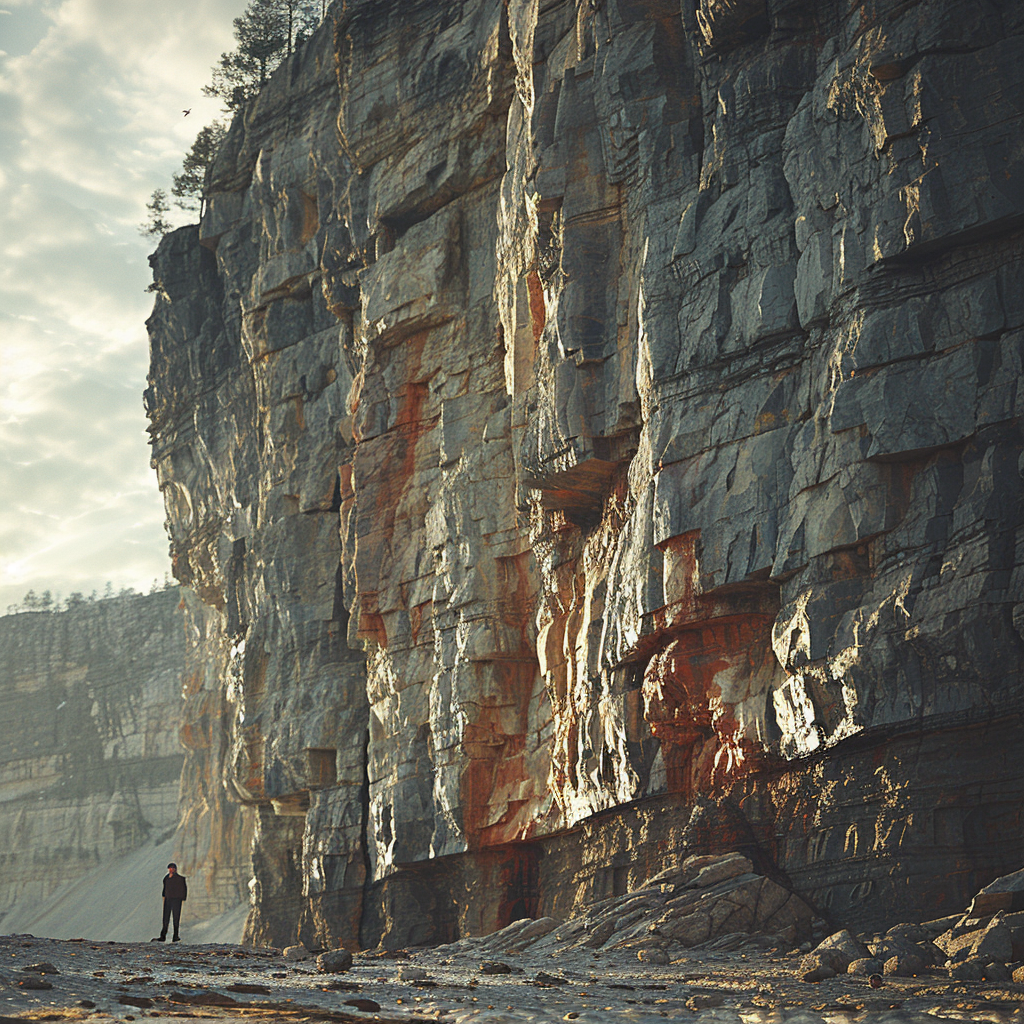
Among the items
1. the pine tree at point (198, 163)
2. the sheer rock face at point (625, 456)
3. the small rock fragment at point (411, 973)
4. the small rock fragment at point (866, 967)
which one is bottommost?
the small rock fragment at point (411, 973)

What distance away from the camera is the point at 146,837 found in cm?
8400

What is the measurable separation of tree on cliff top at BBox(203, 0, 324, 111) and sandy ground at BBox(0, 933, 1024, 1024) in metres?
48.6

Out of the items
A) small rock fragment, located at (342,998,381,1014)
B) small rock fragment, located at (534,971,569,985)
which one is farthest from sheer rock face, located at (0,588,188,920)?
small rock fragment, located at (342,998,381,1014)

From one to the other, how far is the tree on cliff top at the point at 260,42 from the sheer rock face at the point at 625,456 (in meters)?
10.1

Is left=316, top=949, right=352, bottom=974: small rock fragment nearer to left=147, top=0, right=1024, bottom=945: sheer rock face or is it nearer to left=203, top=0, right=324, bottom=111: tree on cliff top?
left=147, top=0, right=1024, bottom=945: sheer rock face

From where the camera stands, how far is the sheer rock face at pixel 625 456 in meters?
22.5

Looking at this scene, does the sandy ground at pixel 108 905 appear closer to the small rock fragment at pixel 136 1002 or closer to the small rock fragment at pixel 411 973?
the small rock fragment at pixel 411 973

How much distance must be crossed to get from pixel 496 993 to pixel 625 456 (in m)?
16.9

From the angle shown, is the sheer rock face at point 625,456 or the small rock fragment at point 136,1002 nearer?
the small rock fragment at point 136,1002

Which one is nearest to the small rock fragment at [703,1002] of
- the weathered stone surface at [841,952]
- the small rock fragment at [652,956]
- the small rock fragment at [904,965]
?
the small rock fragment at [904,965]

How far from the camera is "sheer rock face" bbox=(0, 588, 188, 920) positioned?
Answer: 3351 inches

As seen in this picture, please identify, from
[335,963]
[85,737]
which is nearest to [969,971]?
[335,963]

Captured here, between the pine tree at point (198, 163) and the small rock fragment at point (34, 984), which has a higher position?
the pine tree at point (198, 163)

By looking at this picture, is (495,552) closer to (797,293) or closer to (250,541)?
(797,293)
